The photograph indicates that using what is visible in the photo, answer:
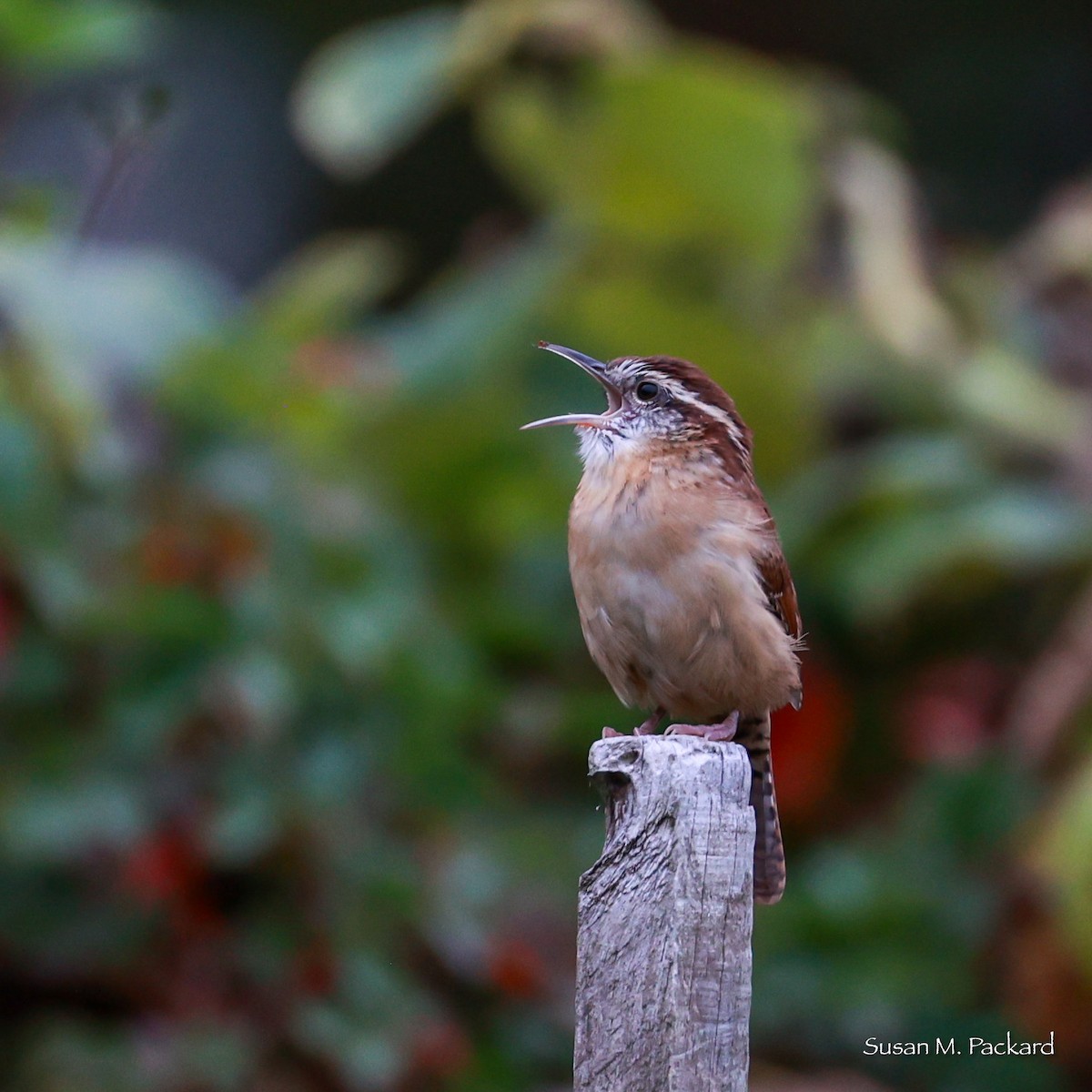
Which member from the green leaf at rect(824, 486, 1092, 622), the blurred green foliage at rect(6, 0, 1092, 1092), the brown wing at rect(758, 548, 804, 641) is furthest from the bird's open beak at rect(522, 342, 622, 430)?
the green leaf at rect(824, 486, 1092, 622)

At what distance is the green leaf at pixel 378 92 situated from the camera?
20.8 feet

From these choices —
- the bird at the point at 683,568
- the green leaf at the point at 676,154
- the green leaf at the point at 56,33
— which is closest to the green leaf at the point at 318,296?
the green leaf at the point at 676,154

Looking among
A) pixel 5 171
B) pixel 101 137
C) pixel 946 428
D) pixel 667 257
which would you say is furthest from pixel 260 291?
pixel 946 428

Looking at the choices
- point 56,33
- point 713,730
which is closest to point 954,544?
point 713,730

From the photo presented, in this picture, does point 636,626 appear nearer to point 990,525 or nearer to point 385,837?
point 385,837

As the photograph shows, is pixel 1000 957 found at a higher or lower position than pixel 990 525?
lower

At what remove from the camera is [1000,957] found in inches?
220

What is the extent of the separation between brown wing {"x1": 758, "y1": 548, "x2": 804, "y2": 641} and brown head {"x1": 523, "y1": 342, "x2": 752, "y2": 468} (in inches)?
10.6

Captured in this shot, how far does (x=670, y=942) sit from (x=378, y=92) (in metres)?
4.91

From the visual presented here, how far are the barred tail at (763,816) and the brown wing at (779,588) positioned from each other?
24 centimetres

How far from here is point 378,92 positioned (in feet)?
21.2

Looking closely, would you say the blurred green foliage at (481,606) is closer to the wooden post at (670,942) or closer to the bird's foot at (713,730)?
the bird's foot at (713,730)

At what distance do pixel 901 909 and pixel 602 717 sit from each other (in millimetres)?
1226

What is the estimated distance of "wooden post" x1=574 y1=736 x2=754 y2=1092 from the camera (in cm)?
223
